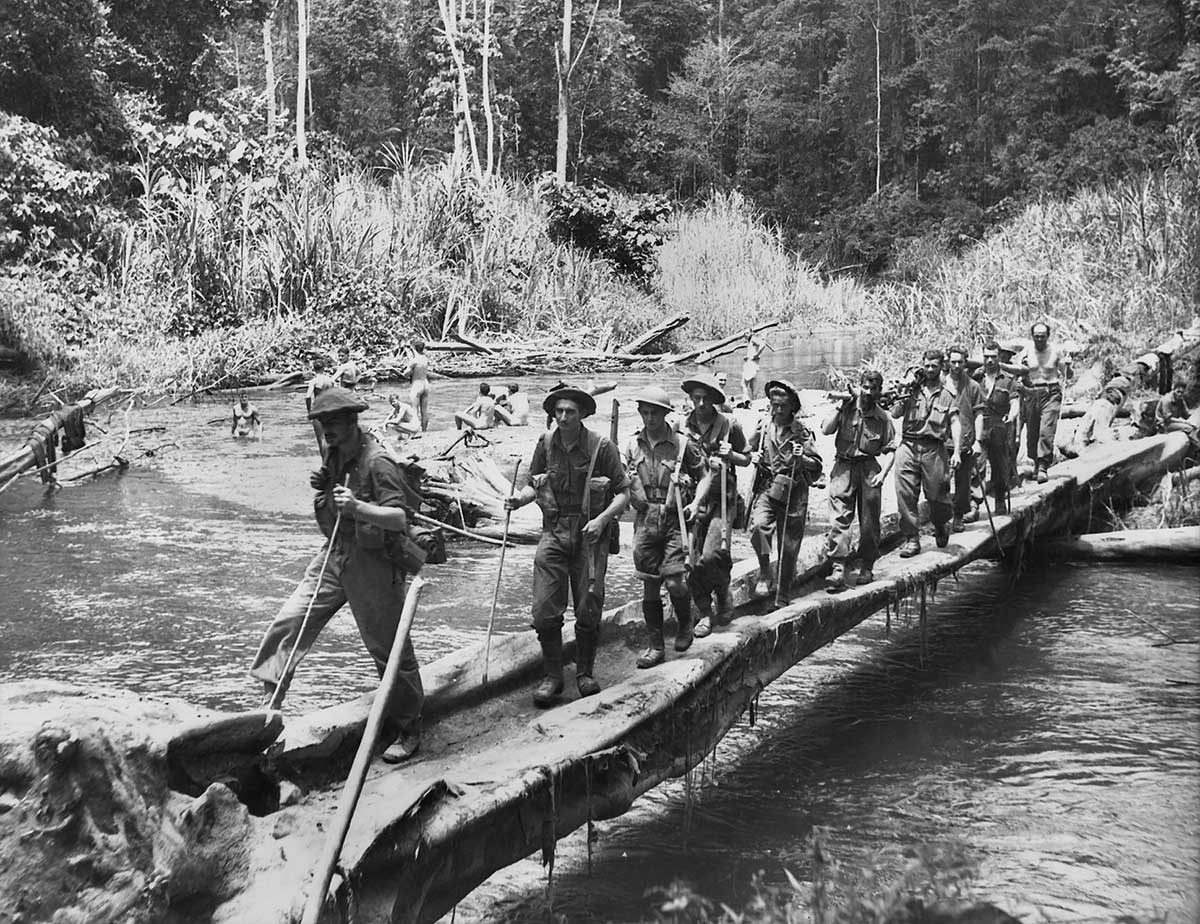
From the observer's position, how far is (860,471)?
343 inches

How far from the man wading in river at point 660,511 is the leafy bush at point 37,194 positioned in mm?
18152

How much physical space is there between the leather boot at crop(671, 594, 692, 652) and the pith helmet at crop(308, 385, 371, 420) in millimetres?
2470

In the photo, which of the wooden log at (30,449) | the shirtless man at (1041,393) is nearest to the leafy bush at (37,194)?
the wooden log at (30,449)

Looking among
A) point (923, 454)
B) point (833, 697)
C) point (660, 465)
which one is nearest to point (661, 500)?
point (660, 465)

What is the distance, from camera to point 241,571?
1130 centimetres

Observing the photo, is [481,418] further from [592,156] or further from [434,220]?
[592,156]

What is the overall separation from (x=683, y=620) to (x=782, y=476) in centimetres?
142

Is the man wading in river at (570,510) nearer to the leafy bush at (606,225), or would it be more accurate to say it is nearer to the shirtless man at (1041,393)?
the shirtless man at (1041,393)

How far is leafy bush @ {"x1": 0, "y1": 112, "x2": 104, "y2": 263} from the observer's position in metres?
21.5

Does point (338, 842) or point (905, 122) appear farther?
point (905, 122)

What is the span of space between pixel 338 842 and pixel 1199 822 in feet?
16.1

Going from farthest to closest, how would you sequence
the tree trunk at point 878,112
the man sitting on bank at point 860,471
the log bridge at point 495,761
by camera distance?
the tree trunk at point 878,112 → the man sitting on bank at point 860,471 → the log bridge at point 495,761

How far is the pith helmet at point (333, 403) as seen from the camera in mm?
5332

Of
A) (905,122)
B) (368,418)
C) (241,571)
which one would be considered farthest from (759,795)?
(905,122)
